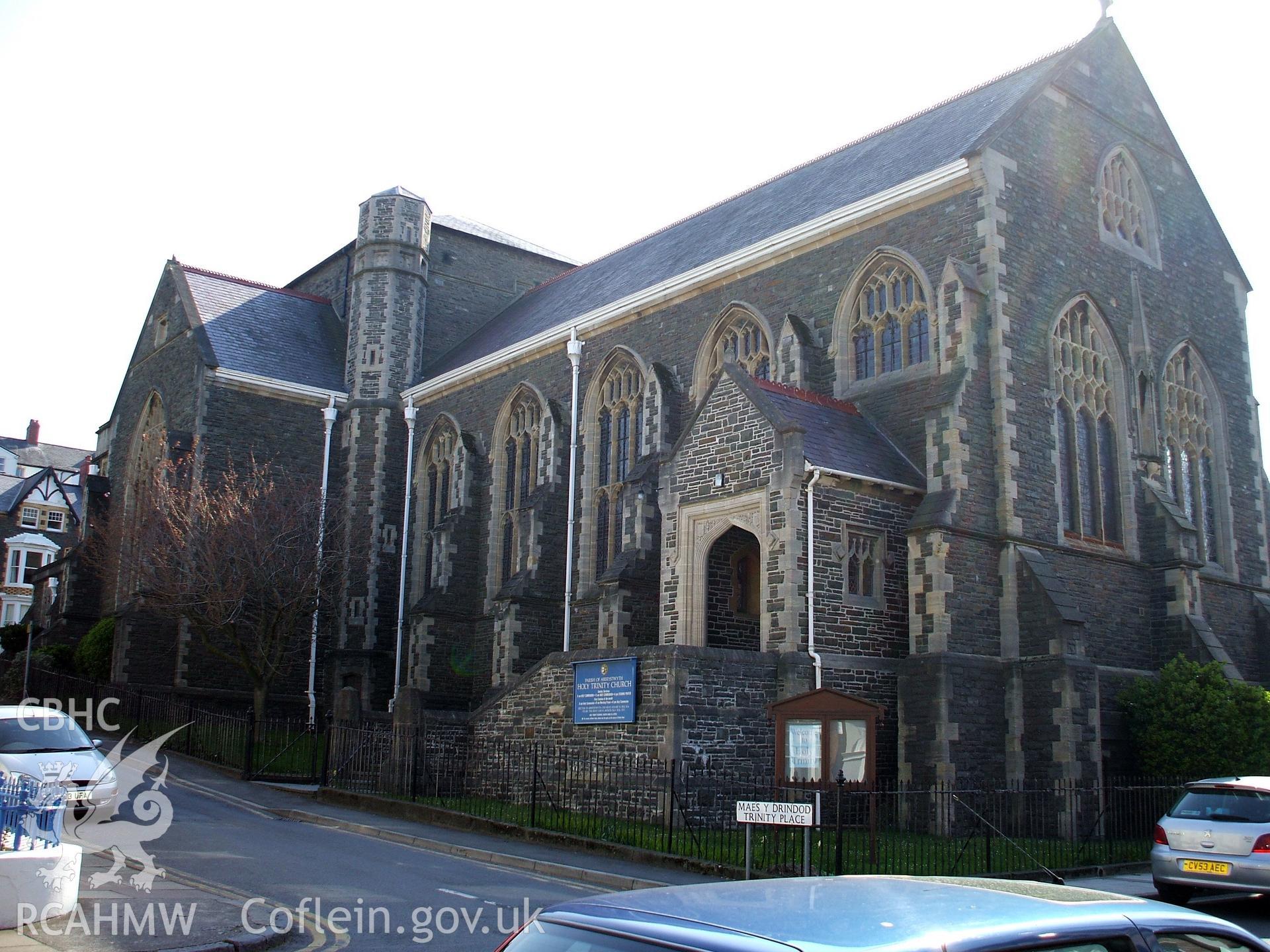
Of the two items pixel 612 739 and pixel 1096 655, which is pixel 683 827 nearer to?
pixel 612 739

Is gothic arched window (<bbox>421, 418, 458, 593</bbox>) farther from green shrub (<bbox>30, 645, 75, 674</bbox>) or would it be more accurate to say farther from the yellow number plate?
the yellow number plate

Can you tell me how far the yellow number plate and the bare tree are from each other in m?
20.2

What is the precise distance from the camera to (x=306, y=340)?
38.2m

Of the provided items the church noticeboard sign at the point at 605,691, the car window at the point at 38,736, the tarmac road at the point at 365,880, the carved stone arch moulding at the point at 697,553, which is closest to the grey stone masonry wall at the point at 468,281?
the carved stone arch moulding at the point at 697,553

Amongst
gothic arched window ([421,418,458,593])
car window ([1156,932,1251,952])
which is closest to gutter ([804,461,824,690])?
car window ([1156,932,1251,952])

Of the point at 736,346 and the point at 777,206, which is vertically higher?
the point at 777,206

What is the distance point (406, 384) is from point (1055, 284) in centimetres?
2052

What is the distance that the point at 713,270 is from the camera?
26.4m

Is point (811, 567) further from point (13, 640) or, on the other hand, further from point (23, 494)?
point (23, 494)

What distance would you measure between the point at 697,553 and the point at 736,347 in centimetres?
673

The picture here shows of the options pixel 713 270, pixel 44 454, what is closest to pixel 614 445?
pixel 713 270

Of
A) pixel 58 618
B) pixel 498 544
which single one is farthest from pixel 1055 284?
pixel 58 618

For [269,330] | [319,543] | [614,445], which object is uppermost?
[269,330]

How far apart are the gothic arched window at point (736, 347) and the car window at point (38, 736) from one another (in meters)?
14.4
